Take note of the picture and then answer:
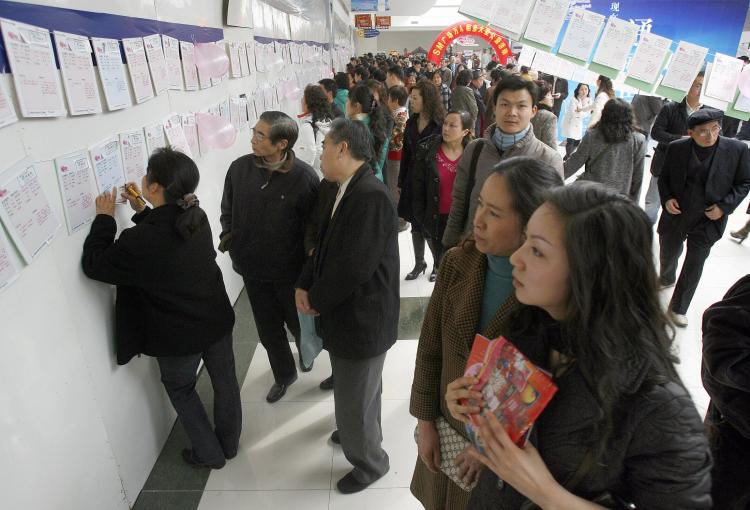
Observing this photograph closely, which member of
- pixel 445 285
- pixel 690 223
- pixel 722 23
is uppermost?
pixel 722 23

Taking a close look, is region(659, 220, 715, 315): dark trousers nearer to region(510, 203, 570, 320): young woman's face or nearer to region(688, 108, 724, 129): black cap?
region(688, 108, 724, 129): black cap

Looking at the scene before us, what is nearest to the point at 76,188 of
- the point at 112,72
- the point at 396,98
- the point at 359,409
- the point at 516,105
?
the point at 112,72

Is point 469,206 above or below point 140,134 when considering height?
below

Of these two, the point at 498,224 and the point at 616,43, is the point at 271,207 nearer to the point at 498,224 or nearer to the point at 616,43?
the point at 498,224

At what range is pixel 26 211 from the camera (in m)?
1.33

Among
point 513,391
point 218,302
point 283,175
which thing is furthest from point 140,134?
point 513,391

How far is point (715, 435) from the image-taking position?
1.02 metres

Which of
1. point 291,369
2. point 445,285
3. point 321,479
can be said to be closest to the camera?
point 445,285

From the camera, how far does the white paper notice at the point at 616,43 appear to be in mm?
2277

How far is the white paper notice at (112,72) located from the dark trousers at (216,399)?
105 cm

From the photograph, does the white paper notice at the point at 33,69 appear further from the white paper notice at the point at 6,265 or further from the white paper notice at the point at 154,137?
the white paper notice at the point at 154,137

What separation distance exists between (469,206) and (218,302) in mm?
1335

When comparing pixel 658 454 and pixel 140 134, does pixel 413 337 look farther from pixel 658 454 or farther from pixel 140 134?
pixel 658 454

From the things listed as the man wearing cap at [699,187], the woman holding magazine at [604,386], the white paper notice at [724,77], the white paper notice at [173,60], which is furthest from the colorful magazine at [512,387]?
the man wearing cap at [699,187]
